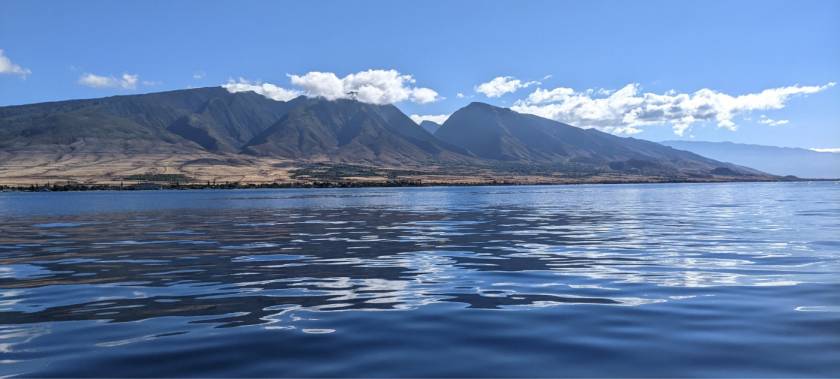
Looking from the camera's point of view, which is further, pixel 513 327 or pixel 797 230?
pixel 797 230

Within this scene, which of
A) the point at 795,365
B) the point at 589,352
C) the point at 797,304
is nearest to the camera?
the point at 795,365

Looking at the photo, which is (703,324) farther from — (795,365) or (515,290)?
(515,290)

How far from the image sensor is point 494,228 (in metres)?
55.9

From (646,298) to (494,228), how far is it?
3497 cm

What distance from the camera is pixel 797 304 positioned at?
64.4ft

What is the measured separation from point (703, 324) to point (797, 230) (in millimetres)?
39535

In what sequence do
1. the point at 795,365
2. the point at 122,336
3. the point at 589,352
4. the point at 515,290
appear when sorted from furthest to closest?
the point at 515,290 < the point at 122,336 < the point at 589,352 < the point at 795,365

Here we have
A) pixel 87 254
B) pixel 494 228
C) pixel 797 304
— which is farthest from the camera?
pixel 494 228

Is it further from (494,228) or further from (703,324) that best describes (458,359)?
(494,228)

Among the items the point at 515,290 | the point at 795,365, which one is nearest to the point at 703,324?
the point at 795,365

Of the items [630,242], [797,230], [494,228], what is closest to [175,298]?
[630,242]

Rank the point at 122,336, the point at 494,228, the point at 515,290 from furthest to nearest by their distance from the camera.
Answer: the point at 494,228 → the point at 515,290 → the point at 122,336

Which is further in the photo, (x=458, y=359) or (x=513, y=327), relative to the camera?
(x=513, y=327)

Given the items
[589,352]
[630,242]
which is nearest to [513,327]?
[589,352]
